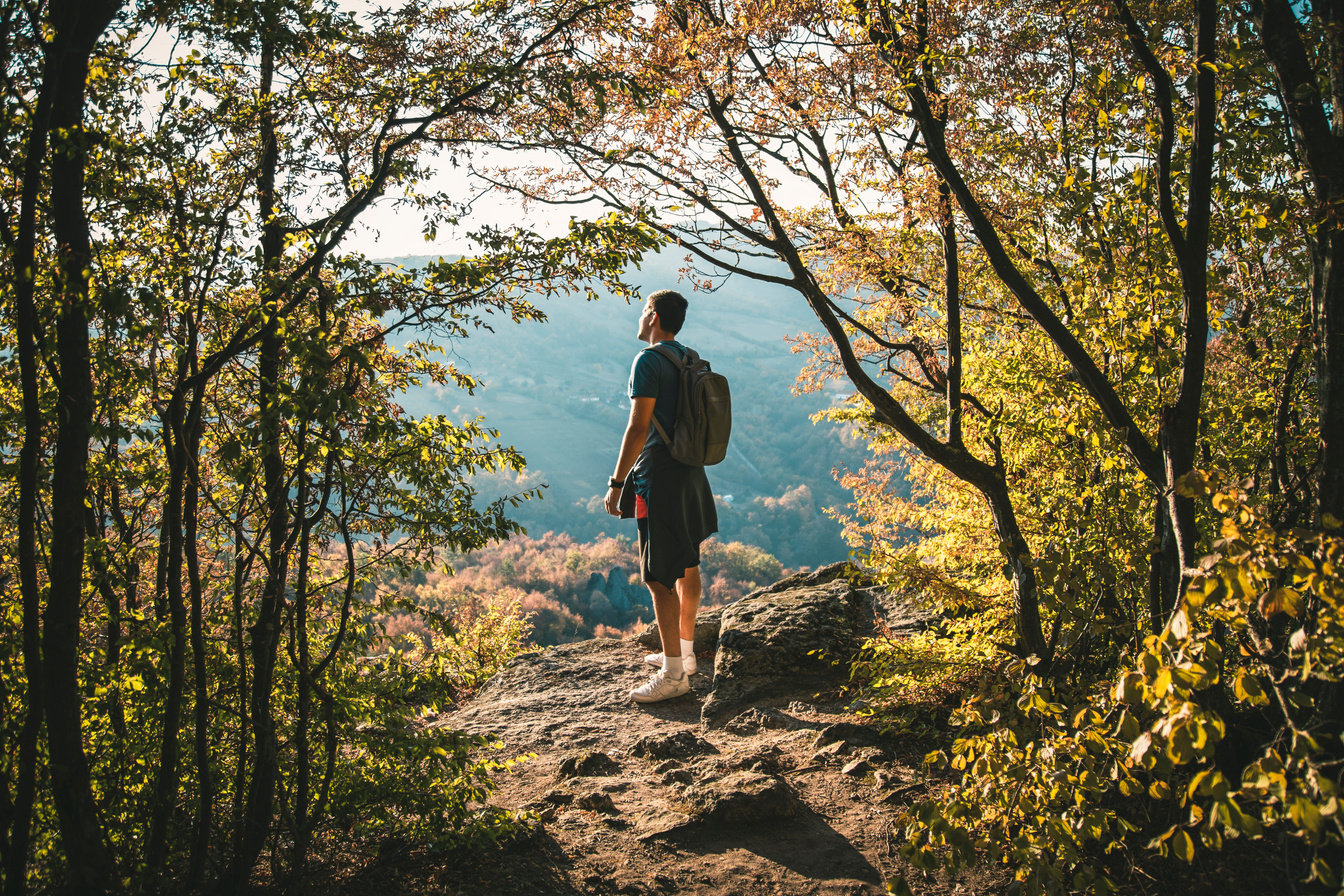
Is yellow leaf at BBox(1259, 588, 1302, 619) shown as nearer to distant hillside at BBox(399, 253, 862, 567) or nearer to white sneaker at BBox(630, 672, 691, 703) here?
white sneaker at BBox(630, 672, 691, 703)

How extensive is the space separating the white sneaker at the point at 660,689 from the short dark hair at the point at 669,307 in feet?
6.85

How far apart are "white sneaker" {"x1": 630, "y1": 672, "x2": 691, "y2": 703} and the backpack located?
4.71 ft

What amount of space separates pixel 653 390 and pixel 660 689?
192 cm

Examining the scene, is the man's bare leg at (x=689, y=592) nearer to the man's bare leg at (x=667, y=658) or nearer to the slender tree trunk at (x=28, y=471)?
the man's bare leg at (x=667, y=658)

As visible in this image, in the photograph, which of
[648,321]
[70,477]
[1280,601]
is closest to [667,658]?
[648,321]

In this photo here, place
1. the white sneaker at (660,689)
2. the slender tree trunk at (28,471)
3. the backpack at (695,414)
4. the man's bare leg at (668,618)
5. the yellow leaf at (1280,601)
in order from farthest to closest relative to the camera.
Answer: the white sneaker at (660,689)
the man's bare leg at (668,618)
the backpack at (695,414)
the slender tree trunk at (28,471)
the yellow leaf at (1280,601)

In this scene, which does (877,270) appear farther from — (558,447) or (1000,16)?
(558,447)

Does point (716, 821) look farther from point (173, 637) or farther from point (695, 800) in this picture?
point (173, 637)

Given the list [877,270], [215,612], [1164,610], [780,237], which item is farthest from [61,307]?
[877,270]

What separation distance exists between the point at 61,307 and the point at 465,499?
1204 mm

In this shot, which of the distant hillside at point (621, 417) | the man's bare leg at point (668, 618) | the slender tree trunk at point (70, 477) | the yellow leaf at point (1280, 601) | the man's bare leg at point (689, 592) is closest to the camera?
the yellow leaf at point (1280, 601)

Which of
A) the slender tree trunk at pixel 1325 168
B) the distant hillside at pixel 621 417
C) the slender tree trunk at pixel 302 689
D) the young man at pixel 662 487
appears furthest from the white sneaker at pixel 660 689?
the distant hillside at pixel 621 417

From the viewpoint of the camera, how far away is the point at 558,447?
11912 centimetres

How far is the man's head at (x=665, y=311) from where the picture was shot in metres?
4.48
